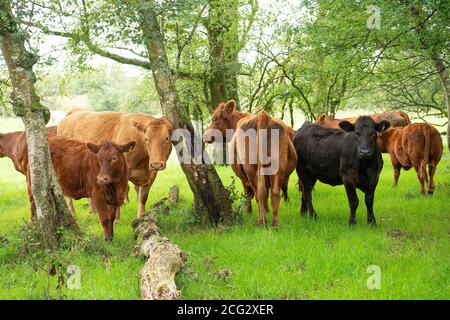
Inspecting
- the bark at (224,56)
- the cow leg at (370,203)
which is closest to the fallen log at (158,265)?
the cow leg at (370,203)

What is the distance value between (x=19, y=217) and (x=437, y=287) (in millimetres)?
8763

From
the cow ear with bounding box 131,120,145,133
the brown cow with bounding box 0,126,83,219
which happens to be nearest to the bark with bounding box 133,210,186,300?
the cow ear with bounding box 131,120,145,133

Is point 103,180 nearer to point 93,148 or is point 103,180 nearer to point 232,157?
point 93,148

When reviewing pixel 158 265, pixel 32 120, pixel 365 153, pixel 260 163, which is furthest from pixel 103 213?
pixel 365 153

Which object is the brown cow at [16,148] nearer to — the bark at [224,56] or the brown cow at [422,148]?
the bark at [224,56]

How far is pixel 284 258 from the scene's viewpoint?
22.6 ft

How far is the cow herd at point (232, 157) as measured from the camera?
8.28 meters

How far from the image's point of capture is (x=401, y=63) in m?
17.2

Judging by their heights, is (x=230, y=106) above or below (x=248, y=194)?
above

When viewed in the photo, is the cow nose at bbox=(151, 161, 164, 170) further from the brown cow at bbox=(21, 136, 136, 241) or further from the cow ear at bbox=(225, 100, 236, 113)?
the cow ear at bbox=(225, 100, 236, 113)

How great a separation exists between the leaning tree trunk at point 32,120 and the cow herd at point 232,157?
94cm

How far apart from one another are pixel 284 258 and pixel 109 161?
3.20 meters

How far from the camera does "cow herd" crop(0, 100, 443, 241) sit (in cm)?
828
